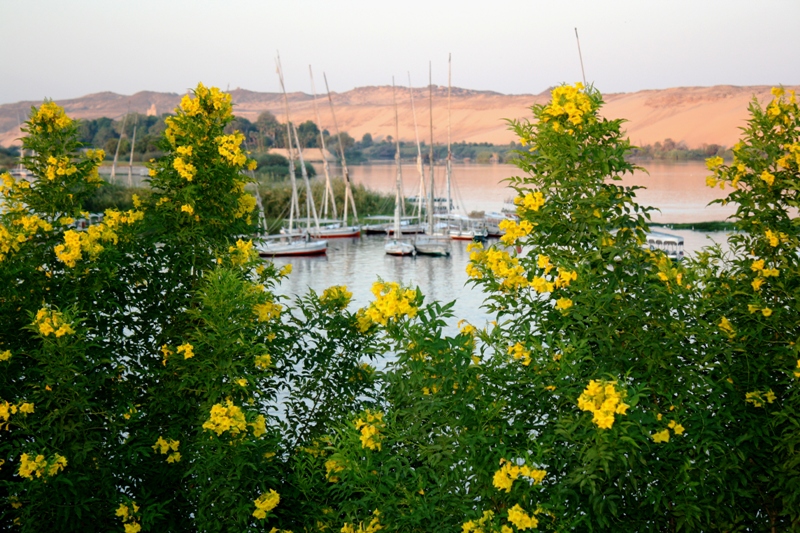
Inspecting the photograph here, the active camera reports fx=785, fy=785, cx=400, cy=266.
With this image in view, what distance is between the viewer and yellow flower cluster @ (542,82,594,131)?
343 centimetres

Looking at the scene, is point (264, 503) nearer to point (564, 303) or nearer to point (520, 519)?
point (520, 519)

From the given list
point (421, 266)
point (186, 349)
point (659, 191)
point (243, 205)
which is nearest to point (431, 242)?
point (421, 266)

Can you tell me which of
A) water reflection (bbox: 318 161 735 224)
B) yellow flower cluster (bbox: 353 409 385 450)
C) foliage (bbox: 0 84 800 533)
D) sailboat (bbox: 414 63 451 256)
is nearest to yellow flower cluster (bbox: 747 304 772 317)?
foliage (bbox: 0 84 800 533)

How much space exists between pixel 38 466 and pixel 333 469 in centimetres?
143

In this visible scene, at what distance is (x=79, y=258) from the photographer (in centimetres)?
417

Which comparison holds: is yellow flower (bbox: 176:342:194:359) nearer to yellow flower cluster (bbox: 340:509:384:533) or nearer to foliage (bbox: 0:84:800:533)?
foliage (bbox: 0:84:800:533)

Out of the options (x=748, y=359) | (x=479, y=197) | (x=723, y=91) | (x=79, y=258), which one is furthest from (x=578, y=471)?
(x=723, y=91)

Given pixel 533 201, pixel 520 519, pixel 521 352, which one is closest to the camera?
pixel 520 519

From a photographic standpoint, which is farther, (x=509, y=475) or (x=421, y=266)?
(x=421, y=266)

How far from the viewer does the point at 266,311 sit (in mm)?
4148

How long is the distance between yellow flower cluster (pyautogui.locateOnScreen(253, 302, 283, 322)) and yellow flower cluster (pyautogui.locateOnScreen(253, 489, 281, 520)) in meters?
0.92

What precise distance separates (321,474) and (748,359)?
6.87 feet

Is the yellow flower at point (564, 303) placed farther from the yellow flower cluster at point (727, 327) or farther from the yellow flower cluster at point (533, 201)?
the yellow flower cluster at point (727, 327)

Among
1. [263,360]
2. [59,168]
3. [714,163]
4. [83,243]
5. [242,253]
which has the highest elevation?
[59,168]
